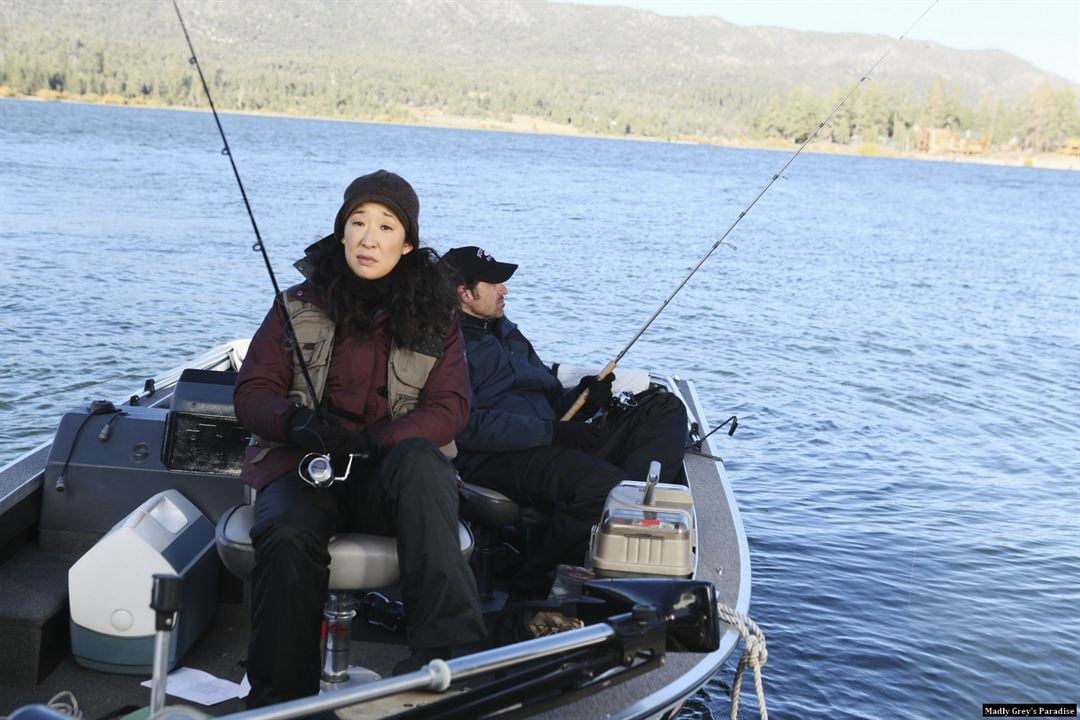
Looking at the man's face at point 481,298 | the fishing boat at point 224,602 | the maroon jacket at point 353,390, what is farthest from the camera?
the man's face at point 481,298

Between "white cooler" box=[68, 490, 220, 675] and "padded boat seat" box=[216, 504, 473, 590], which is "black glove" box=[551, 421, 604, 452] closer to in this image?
"padded boat seat" box=[216, 504, 473, 590]

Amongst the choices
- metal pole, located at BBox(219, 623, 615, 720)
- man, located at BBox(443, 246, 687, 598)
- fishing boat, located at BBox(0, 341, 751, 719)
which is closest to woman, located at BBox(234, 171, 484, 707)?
fishing boat, located at BBox(0, 341, 751, 719)

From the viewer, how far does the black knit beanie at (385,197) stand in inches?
126

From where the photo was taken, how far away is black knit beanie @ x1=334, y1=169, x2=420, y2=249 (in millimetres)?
3213

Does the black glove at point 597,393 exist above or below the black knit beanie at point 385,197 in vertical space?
below

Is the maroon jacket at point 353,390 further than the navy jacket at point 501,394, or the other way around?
the navy jacket at point 501,394

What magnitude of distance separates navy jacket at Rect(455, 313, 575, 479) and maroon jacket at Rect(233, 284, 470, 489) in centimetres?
50

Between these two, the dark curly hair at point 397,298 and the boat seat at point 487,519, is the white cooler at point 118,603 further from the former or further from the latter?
the boat seat at point 487,519

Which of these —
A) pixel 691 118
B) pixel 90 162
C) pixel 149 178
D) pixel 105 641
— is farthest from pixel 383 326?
pixel 691 118

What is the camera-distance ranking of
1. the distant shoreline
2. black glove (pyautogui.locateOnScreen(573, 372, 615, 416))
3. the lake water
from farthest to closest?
the distant shoreline → the lake water → black glove (pyautogui.locateOnScreen(573, 372, 615, 416))

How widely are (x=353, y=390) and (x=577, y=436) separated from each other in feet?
4.00

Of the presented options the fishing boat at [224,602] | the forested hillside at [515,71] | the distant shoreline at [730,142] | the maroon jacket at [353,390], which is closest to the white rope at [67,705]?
the fishing boat at [224,602]

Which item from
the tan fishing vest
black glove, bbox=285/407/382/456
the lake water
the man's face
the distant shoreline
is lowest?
the lake water

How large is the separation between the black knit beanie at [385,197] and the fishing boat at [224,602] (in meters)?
0.81
